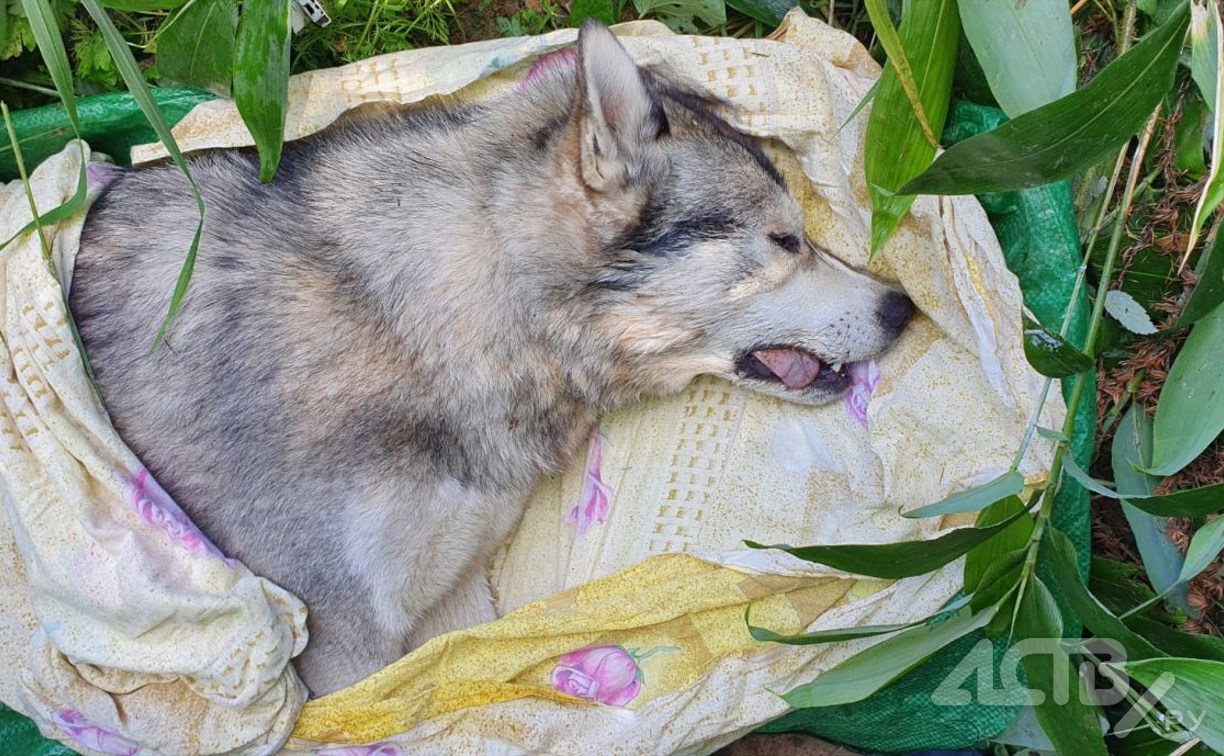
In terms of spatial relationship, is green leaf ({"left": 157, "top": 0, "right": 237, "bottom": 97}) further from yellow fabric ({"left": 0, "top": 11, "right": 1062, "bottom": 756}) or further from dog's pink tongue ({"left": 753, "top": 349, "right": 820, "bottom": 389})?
dog's pink tongue ({"left": 753, "top": 349, "right": 820, "bottom": 389})

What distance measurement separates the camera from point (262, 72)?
2871mm

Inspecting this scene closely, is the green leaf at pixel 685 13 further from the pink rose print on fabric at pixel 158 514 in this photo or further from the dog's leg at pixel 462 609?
the pink rose print on fabric at pixel 158 514

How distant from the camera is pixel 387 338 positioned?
2.86m

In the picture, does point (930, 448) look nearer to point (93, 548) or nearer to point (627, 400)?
point (627, 400)

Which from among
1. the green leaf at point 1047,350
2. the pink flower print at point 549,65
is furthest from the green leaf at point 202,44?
the green leaf at point 1047,350

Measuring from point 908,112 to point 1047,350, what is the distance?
0.78m

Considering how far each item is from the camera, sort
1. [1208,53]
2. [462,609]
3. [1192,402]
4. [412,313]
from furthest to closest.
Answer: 1. [462,609]
2. [412,313]
3. [1192,402]
4. [1208,53]

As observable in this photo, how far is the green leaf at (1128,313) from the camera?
112 inches

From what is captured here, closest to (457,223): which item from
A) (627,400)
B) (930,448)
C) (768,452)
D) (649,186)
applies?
(649,186)

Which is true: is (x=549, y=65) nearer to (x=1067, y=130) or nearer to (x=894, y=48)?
(x=894, y=48)

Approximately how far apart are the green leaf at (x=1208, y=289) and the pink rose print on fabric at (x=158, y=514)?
250 cm

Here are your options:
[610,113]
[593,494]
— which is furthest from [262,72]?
[593,494]

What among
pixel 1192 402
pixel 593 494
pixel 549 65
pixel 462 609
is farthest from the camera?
pixel 593 494

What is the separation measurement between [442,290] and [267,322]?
1.54 ft
